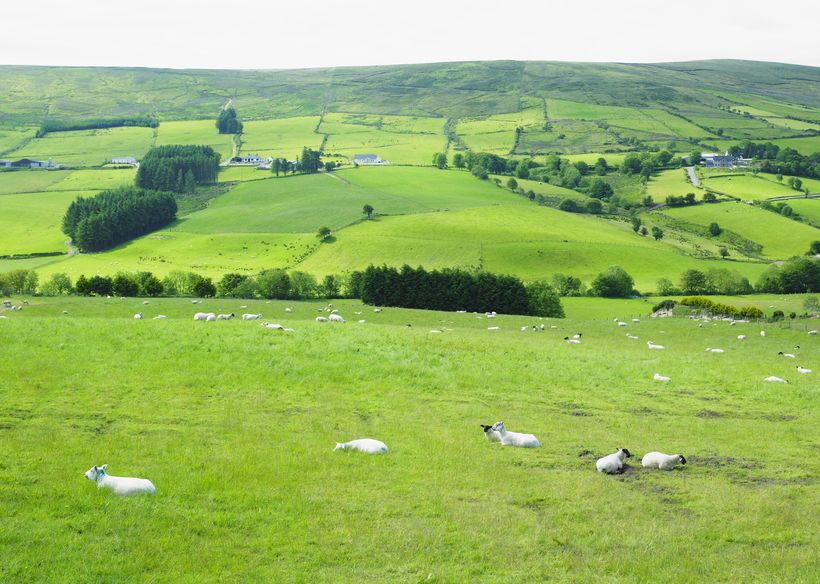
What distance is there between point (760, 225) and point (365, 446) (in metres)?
149

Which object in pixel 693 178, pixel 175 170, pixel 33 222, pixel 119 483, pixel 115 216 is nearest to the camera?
pixel 119 483

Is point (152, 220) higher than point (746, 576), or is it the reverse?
point (746, 576)

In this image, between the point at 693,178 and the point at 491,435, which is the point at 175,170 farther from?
the point at 491,435

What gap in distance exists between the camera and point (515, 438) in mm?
19641

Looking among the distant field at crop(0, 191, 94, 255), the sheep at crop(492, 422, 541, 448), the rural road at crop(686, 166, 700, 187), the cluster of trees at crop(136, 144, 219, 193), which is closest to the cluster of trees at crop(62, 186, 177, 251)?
the distant field at crop(0, 191, 94, 255)

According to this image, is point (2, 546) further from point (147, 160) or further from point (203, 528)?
point (147, 160)

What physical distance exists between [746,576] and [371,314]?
148 ft

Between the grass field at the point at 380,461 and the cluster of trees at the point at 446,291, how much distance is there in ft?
121

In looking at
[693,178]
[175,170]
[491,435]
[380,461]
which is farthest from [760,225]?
[380,461]

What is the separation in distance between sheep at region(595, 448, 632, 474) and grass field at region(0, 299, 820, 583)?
301 mm

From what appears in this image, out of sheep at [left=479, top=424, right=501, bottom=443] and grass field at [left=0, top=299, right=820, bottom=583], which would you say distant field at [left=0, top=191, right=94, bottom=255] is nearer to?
grass field at [left=0, top=299, right=820, bottom=583]

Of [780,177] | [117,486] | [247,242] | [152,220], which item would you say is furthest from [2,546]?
[780,177]

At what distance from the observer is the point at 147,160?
604ft

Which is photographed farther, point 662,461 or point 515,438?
point 515,438
